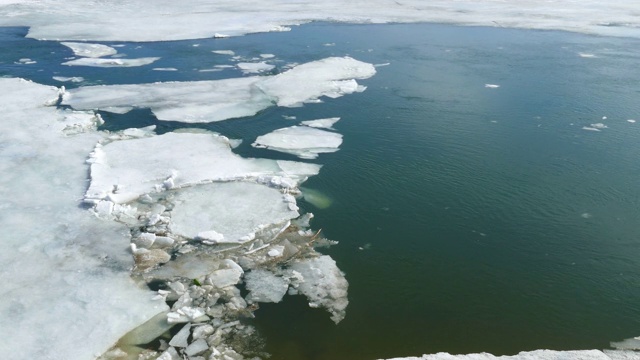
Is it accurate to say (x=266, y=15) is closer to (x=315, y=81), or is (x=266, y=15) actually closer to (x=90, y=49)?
(x=90, y=49)

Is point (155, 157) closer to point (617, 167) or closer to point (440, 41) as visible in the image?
point (617, 167)

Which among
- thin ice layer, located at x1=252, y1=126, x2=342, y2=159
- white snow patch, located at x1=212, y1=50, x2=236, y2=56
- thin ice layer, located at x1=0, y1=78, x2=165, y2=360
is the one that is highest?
white snow patch, located at x1=212, y1=50, x2=236, y2=56

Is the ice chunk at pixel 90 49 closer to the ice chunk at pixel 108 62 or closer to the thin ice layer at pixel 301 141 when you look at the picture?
the ice chunk at pixel 108 62

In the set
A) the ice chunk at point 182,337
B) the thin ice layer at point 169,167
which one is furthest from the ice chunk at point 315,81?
the ice chunk at point 182,337

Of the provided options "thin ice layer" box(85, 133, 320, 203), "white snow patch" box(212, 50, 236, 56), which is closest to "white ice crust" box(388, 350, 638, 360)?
"thin ice layer" box(85, 133, 320, 203)

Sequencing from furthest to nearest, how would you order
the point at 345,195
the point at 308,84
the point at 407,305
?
the point at 308,84, the point at 345,195, the point at 407,305

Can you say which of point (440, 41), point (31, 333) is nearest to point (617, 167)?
point (31, 333)

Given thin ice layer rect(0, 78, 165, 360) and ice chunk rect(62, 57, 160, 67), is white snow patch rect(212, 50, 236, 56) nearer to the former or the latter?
ice chunk rect(62, 57, 160, 67)
